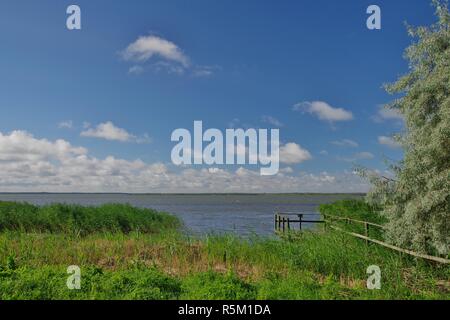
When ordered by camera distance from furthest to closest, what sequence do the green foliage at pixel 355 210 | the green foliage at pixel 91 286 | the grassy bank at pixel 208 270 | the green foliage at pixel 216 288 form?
the green foliage at pixel 355 210
the grassy bank at pixel 208 270
the green foliage at pixel 91 286
the green foliage at pixel 216 288

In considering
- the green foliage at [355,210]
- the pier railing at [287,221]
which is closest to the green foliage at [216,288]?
the green foliage at [355,210]

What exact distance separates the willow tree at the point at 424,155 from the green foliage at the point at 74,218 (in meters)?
14.7

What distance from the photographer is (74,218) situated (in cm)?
2981

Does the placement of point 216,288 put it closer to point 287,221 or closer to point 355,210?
point 355,210

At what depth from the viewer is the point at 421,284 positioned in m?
11.5

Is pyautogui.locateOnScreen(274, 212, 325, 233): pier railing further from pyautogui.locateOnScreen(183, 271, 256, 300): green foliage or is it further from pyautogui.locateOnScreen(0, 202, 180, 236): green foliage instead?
pyautogui.locateOnScreen(183, 271, 256, 300): green foliage

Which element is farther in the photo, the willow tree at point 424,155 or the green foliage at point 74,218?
the green foliage at point 74,218

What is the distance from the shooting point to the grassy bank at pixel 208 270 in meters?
9.41

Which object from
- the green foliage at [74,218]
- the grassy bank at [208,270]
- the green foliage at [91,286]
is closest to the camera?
the green foliage at [91,286]

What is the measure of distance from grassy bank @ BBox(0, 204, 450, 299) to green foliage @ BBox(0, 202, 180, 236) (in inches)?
441

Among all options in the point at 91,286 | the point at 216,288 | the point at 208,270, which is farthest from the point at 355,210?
the point at 91,286

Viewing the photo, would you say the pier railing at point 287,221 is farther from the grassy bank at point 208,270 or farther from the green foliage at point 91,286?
the green foliage at point 91,286
